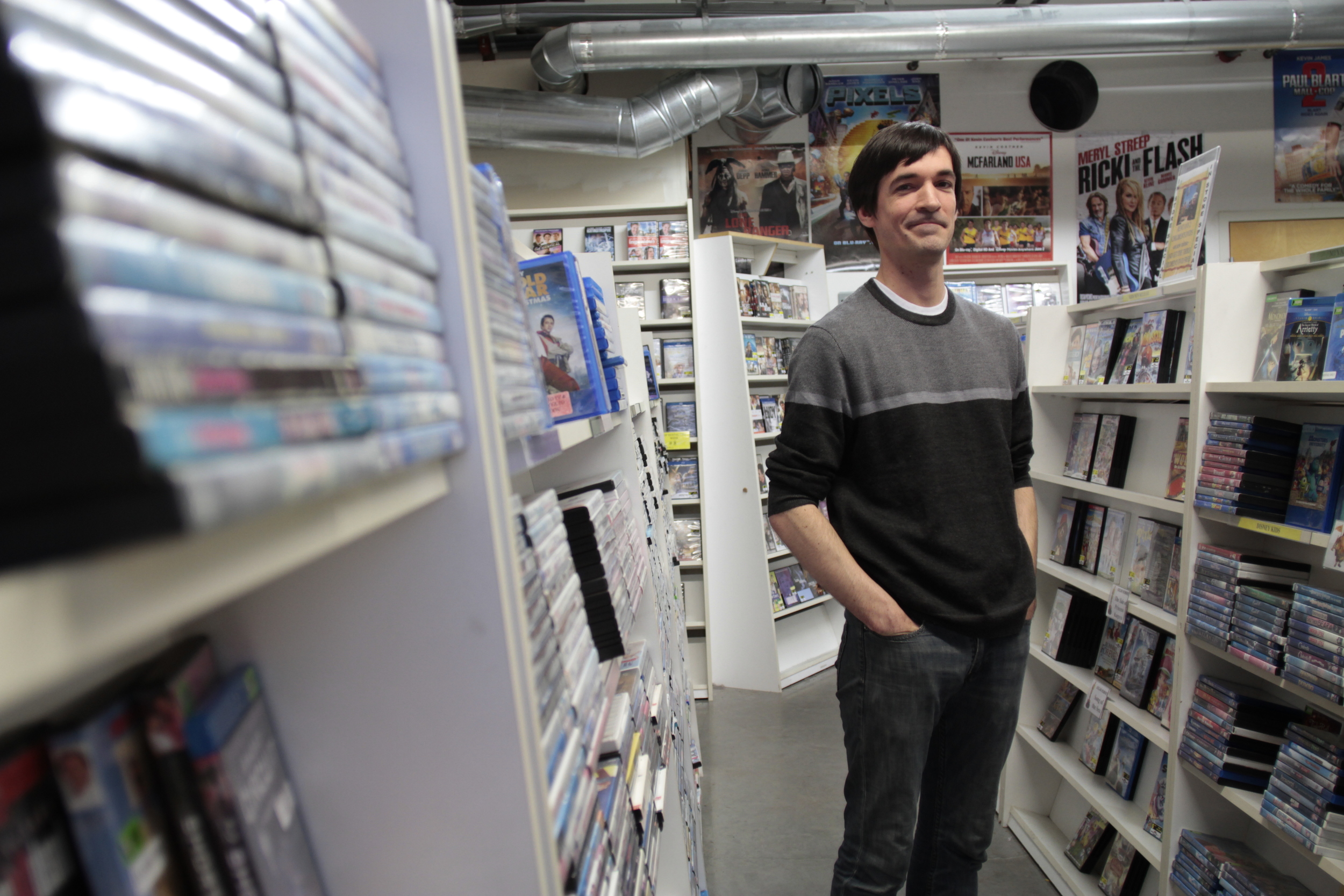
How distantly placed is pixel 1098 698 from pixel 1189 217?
1.47 metres

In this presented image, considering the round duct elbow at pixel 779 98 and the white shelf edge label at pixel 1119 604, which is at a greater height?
the round duct elbow at pixel 779 98

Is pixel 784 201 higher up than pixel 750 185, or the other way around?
pixel 750 185

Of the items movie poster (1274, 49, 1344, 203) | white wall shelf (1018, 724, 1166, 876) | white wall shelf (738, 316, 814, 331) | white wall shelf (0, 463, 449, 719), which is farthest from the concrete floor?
movie poster (1274, 49, 1344, 203)

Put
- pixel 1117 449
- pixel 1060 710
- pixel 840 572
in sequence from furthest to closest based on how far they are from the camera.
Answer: pixel 1060 710 → pixel 1117 449 → pixel 840 572

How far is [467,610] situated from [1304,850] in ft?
6.63

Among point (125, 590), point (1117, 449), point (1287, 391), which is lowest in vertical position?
point (1117, 449)

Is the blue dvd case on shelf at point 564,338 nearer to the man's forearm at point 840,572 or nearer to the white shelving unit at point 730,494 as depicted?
the man's forearm at point 840,572

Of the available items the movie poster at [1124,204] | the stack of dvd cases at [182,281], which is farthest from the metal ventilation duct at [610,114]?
the stack of dvd cases at [182,281]

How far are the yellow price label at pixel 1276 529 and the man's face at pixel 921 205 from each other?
987 millimetres

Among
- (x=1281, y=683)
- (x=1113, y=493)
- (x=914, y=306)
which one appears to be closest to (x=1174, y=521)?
(x=1113, y=493)

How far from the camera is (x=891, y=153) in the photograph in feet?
5.34

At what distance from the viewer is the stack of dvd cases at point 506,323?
0.66m

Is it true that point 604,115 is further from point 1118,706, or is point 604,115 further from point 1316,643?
point 1316,643

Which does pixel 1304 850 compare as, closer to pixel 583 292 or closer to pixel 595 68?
pixel 583 292
